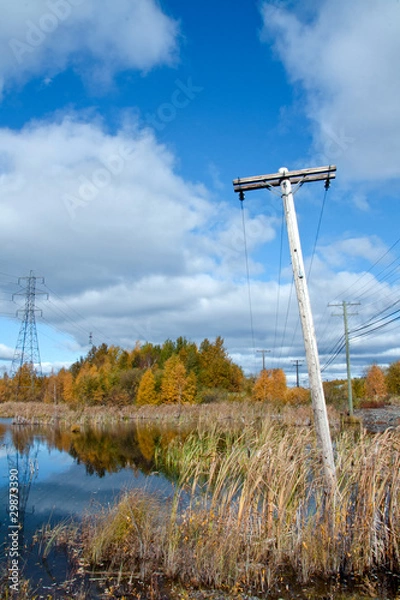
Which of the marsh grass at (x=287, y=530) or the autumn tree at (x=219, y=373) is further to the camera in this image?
the autumn tree at (x=219, y=373)

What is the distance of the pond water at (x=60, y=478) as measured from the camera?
28.1ft

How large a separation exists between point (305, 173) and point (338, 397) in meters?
38.9

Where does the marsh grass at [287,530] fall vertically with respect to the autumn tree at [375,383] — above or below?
below

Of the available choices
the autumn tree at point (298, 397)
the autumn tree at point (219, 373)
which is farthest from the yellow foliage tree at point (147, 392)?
the autumn tree at point (298, 397)

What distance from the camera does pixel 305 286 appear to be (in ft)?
24.1

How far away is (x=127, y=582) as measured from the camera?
244 inches

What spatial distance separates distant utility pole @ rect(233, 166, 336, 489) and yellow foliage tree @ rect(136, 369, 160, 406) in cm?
4534

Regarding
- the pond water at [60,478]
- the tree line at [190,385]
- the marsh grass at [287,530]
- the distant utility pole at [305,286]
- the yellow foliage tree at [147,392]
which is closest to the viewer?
the marsh grass at [287,530]

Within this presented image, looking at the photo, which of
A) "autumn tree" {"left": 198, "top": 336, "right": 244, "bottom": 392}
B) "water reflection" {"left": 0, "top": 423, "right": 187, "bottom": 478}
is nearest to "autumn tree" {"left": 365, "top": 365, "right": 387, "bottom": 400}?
"autumn tree" {"left": 198, "top": 336, "right": 244, "bottom": 392}

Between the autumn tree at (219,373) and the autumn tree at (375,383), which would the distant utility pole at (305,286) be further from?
the autumn tree at (375,383)

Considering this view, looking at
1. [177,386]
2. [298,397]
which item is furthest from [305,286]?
[177,386]

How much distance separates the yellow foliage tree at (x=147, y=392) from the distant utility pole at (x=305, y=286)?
149 feet

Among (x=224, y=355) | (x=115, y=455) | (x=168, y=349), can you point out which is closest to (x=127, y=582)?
(x=115, y=455)

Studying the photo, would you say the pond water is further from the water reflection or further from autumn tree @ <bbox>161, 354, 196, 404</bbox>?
autumn tree @ <bbox>161, 354, 196, 404</bbox>
